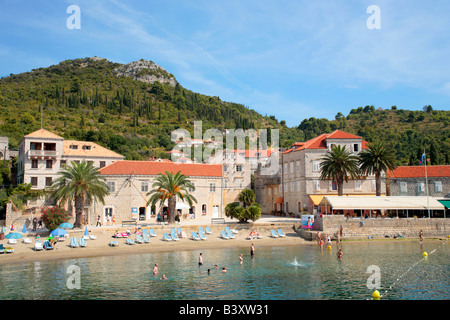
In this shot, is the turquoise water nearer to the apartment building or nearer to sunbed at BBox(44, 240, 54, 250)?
sunbed at BBox(44, 240, 54, 250)

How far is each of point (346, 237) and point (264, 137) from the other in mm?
70068

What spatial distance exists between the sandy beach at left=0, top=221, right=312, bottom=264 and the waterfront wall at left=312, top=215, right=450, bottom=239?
13.4ft

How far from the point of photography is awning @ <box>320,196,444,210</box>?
4291cm

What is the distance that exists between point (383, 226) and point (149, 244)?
27518 mm

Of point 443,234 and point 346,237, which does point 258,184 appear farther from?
point 443,234

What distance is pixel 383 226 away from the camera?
1677 inches

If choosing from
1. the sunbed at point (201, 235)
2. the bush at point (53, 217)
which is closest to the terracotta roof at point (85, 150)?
the bush at point (53, 217)

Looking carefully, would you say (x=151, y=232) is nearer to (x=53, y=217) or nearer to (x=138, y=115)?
(x=53, y=217)

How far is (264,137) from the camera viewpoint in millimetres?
109562

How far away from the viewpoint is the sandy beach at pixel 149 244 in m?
31.5

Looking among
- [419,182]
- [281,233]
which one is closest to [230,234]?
[281,233]

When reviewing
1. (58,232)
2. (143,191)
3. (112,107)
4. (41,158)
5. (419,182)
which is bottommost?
(58,232)
